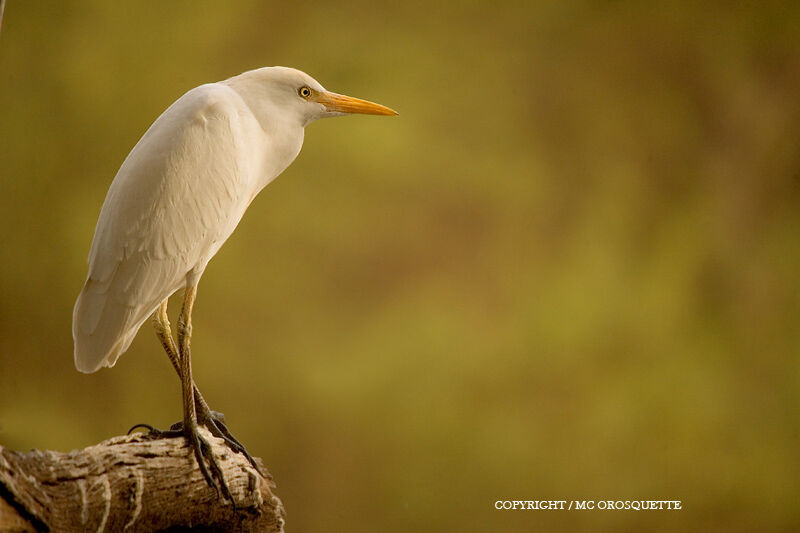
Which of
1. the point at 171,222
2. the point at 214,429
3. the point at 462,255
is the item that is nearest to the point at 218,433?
the point at 214,429

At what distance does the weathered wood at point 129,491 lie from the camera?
3.83 ft

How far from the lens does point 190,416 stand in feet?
4.74

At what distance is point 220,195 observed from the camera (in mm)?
1440

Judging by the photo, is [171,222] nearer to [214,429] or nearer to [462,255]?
[214,429]

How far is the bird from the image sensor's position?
1.40 meters

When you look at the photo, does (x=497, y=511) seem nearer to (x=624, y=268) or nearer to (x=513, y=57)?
(x=624, y=268)

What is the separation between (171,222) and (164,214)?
20mm

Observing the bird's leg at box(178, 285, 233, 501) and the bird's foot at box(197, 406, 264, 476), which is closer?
the bird's leg at box(178, 285, 233, 501)

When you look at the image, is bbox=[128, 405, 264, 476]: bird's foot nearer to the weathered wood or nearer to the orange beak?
the weathered wood

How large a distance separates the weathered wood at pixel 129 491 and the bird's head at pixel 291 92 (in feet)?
2.38

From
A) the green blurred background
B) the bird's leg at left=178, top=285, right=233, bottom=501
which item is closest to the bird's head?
the bird's leg at left=178, top=285, right=233, bottom=501

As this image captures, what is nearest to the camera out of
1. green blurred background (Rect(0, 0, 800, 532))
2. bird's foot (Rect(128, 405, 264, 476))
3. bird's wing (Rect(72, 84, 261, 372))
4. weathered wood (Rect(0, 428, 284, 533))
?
weathered wood (Rect(0, 428, 284, 533))

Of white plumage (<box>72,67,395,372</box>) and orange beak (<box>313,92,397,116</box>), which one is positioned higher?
orange beak (<box>313,92,397,116</box>)

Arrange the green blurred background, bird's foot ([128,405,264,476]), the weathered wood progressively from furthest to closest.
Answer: the green blurred background → bird's foot ([128,405,264,476]) → the weathered wood
